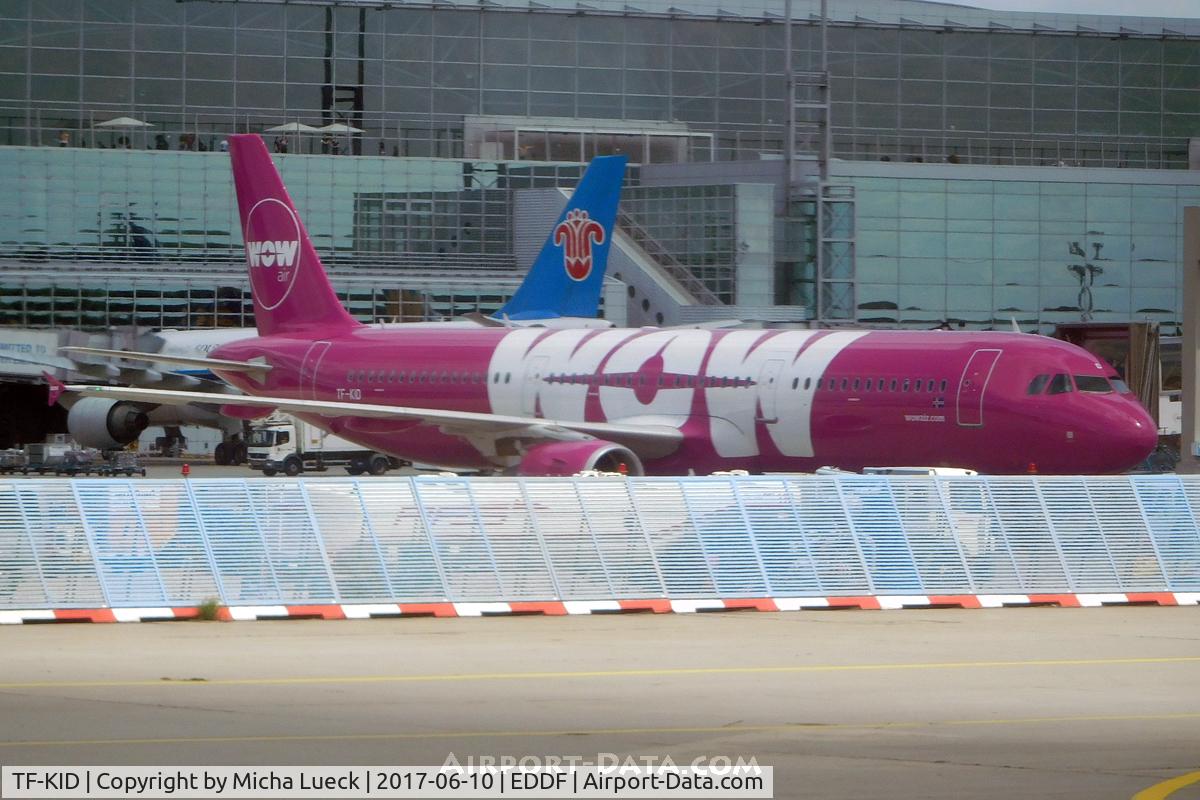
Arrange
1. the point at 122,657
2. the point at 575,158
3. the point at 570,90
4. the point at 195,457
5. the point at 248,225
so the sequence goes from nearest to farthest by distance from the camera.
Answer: the point at 122,657 → the point at 248,225 → the point at 195,457 → the point at 575,158 → the point at 570,90

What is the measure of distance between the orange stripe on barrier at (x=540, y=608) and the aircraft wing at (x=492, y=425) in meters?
12.6

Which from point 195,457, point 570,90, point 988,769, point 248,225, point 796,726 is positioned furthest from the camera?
point 570,90

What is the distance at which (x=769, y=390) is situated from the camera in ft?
107

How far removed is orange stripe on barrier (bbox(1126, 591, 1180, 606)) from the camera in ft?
74.9

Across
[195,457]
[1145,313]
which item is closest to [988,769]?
[195,457]

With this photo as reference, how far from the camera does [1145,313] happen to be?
279ft

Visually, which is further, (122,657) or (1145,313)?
(1145,313)

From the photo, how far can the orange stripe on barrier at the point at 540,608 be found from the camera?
68.0 ft

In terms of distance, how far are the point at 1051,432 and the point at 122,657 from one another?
667 inches

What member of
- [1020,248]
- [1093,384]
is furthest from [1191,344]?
[1020,248]

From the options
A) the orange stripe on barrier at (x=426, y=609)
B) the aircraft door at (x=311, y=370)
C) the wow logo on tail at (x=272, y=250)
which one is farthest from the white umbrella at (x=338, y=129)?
the orange stripe on barrier at (x=426, y=609)

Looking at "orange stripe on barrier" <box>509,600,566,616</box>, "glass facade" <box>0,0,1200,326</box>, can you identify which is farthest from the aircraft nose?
"glass facade" <box>0,0,1200,326</box>

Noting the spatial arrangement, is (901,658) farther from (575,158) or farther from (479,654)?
(575,158)

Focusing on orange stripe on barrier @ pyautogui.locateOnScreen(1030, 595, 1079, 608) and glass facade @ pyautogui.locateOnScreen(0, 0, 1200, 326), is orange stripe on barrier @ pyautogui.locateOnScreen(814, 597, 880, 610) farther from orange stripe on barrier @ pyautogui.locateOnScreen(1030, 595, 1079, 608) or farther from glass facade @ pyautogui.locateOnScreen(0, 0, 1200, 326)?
glass facade @ pyautogui.locateOnScreen(0, 0, 1200, 326)
